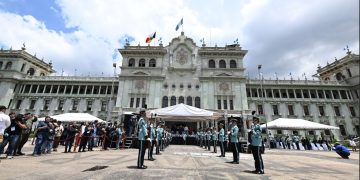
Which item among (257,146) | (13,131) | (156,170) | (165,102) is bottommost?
(156,170)

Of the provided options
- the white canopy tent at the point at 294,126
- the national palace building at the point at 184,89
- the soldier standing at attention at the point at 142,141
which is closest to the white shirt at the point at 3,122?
the soldier standing at attention at the point at 142,141

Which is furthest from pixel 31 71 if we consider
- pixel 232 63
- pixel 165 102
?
pixel 232 63

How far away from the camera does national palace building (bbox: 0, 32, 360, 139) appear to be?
36719mm

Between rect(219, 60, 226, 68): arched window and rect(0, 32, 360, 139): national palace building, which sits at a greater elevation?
rect(219, 60, 226, 68): arched window

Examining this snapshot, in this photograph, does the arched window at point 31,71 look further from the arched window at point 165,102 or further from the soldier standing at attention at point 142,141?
the soldier standing at attention at point 142,141

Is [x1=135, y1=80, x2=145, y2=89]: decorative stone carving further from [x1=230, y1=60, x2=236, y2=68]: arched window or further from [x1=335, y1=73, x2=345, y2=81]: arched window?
[x1=335, y1=73, x2=345, y2=81]: arched window

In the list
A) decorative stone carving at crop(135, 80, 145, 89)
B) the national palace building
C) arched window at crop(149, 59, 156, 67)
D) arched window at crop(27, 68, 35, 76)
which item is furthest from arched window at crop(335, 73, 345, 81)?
arched window at crop(27, 68, 35, 76)

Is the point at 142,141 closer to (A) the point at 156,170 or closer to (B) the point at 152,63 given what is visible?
(A) the point at 156,170

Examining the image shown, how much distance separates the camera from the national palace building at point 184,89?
120ft

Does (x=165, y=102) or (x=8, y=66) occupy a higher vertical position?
(x=8, y=66)

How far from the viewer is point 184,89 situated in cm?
3722

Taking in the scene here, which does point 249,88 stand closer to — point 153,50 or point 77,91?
point 153,50

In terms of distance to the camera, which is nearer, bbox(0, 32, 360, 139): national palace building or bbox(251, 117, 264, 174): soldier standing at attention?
bbox(251, 117, 264, 174): soldier standing at attention

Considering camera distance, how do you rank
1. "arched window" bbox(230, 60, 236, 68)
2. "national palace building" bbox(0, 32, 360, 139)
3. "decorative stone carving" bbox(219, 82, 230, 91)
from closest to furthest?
"national palace building" bbox(0, 32, 360, 139) < "decorative stone carving" bbox(219, 82, 230, 91) < "arched window" bbox(230, 60, 236, 68)
